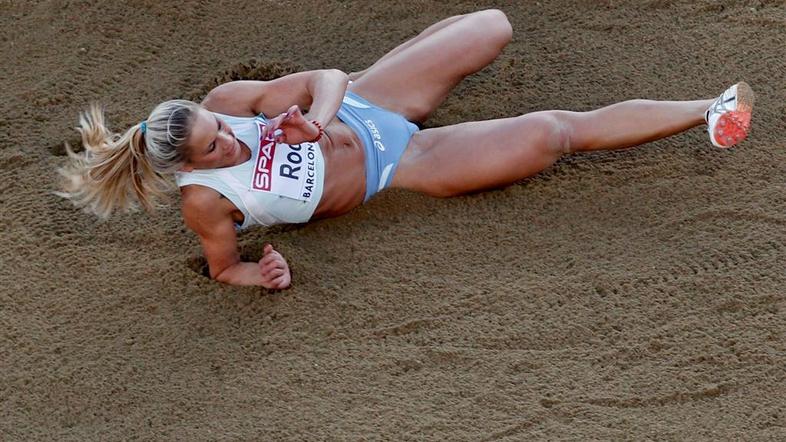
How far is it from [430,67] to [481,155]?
37cm

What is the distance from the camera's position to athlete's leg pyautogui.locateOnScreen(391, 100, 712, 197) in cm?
317

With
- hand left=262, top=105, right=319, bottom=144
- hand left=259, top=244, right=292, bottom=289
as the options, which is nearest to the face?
hand left=262, top=105, right=319, bottom=144

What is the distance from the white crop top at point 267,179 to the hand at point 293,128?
0.30 feet

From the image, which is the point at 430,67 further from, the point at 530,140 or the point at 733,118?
the point at 733,118

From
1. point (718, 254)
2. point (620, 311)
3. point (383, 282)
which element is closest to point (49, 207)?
point (383, 282)

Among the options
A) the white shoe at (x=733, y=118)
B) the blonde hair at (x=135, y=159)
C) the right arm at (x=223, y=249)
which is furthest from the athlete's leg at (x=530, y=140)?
the blonde hair at (x=135, y=159)

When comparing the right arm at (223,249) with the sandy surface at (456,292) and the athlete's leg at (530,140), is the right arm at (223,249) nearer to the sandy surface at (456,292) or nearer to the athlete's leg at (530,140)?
the sandy surface at (456,292)

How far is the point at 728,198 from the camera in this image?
10.5 ft

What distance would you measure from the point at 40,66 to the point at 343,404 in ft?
6.42

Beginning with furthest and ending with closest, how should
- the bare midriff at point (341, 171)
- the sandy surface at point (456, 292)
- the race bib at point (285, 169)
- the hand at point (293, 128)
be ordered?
1. the bare midriff at point (341, 171)
2. the race bib at point (285, 169)
3. the hand at point (293, 128)
4. the sandy surface at point (456, 292)

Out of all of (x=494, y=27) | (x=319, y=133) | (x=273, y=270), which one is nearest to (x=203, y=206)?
(x=273, y=270)

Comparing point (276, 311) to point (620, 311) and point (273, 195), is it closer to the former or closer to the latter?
point (273, 195)

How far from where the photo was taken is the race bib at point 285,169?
2.99 meters

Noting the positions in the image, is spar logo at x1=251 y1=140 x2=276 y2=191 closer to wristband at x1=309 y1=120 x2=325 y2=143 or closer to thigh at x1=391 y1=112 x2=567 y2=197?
wristband at x1=309 y1=120 x2=325 y2=143
